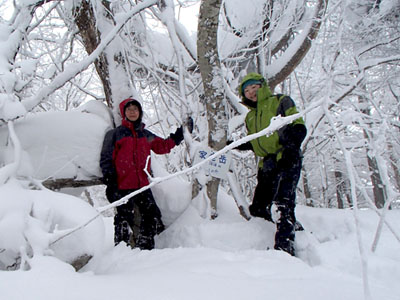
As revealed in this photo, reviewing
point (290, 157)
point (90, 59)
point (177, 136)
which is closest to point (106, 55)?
point (90, 59)

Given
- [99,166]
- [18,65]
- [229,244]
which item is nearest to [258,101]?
[229,244]

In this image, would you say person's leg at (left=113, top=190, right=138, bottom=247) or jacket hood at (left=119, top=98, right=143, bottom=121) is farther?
jacket hood at (left=119, top=98, right=143, bottom=121)

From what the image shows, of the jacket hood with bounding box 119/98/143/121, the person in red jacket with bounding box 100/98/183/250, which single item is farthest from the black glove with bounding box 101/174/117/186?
the jacket hood with bounding box 119/98/143/121

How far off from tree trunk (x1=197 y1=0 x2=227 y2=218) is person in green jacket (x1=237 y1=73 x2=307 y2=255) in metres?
0.28

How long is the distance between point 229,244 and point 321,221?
1.03m

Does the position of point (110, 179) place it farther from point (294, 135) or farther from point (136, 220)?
point (294, 135)

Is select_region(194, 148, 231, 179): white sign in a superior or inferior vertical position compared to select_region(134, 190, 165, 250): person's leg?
superior

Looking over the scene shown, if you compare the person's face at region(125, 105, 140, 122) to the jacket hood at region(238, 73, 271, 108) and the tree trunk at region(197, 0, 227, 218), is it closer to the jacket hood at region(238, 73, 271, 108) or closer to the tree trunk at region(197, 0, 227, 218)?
the tree trunk at region(197, 0, 227, 218)

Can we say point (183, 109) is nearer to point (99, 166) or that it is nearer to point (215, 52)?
point (215, 52)

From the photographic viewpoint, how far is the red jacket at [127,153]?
2.82 meters

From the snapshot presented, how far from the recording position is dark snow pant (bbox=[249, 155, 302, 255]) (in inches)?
91.9

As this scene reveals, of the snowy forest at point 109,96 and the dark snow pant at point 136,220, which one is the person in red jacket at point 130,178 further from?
the snowy forest at point 109,96

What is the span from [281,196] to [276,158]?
0.36m

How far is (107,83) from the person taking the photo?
3.20 m
